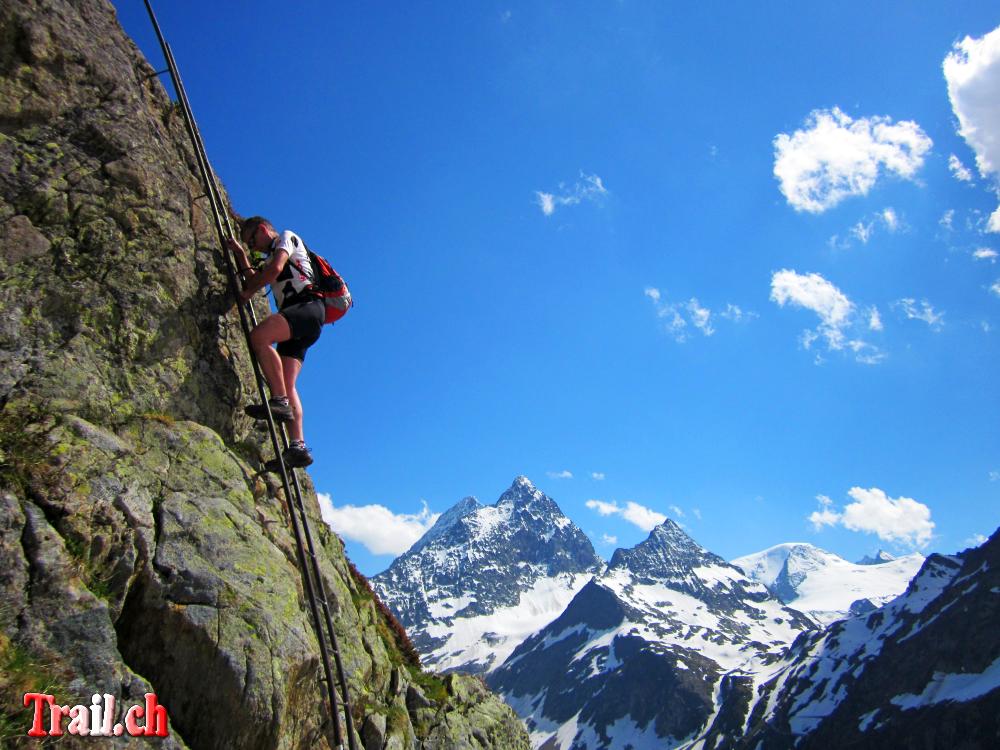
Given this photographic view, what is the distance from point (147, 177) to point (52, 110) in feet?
5.15

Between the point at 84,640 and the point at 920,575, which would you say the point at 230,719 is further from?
the point at 920,575

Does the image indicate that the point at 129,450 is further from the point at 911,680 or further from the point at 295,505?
the point at 911,680

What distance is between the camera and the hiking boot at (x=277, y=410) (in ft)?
32.7

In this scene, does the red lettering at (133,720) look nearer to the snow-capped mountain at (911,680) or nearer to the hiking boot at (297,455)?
the hiking boot at (297,455)

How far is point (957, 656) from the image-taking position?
517 ft

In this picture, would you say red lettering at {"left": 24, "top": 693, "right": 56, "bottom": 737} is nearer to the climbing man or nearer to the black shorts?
the climbing man

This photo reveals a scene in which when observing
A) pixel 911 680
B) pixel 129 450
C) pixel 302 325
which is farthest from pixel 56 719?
pixel 911 680

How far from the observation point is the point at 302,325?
10406mm

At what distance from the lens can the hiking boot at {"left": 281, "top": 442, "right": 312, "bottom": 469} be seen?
388 inches

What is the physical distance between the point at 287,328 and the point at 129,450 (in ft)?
9.68

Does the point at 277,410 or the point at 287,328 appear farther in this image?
the point at 287,328

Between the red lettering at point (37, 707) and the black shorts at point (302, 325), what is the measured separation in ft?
19.5

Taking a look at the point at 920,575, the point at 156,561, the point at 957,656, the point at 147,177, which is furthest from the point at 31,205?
the point at 920,575

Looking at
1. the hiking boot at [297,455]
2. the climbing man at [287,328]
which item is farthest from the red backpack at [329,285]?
the hiking boot at [297,455]
